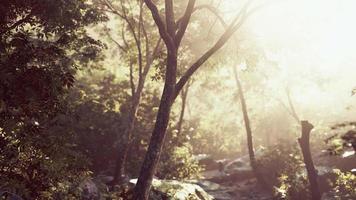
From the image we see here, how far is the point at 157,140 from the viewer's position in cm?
1447

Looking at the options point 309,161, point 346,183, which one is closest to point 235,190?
point 309,161

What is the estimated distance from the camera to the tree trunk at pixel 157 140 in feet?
46.6

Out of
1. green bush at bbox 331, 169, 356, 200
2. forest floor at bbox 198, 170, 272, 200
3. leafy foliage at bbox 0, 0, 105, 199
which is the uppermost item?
forest floor at bbox 198, 170, 272, 200

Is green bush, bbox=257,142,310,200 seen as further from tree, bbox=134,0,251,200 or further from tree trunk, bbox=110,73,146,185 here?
tree, bbox=134,0,251,200

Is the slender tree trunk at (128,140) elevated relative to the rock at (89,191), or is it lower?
elevated

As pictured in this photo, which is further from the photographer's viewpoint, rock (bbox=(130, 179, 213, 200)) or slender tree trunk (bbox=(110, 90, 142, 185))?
slender tree trunk (bbox=(110, 90, 142, 185))

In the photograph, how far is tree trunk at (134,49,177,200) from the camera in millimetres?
14205

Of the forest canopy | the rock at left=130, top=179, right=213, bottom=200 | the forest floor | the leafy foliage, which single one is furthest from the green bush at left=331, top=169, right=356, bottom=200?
the leafy foliage

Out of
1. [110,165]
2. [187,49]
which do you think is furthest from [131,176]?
[187,49]

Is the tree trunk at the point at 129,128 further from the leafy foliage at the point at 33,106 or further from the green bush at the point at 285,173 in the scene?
the leafy foliage at the point at 33,106

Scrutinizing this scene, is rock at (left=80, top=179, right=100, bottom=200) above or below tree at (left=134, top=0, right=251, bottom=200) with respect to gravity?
below

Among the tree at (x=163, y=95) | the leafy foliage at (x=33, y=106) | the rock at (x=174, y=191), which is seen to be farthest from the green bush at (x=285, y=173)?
the leafy foliage at (x=33, y=106)

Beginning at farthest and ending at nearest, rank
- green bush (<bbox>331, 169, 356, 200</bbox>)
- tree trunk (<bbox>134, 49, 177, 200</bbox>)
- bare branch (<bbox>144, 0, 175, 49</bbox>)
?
bare branch (<bbox>144, 0, 175, 49</bbox>), tree trunk (<bbox>134, 49, 177, 200</bbox>), green bush (<bbox>331, 169, 356, 200</bbox>)

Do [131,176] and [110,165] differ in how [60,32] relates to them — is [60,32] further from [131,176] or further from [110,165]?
[110,165]
